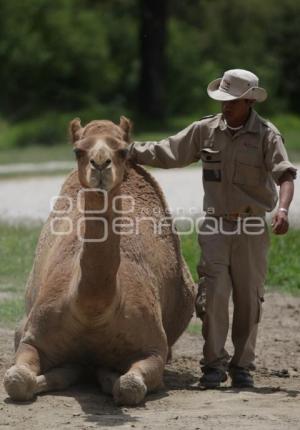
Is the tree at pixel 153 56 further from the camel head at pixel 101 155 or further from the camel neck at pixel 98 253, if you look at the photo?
the camel neck at pixel 98 253

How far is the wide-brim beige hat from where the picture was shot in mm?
8086

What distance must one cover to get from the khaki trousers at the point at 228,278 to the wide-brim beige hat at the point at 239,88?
0.79 meters

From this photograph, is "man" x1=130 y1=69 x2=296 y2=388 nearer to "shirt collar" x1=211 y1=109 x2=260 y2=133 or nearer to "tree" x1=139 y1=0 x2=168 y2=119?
"shirt collar" x1=211 y1=109 x2=260 y2=133

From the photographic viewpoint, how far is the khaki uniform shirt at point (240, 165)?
8.15 metres

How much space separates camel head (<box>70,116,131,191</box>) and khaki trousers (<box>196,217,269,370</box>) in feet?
3.90

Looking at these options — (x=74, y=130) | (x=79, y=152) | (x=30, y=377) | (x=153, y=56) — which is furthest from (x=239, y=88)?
(x=153, y=56)

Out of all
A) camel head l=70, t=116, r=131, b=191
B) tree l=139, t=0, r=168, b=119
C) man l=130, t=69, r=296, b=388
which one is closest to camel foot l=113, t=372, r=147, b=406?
man l=130, t=69, r=296, b=388

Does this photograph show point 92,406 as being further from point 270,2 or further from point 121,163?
point 270,2

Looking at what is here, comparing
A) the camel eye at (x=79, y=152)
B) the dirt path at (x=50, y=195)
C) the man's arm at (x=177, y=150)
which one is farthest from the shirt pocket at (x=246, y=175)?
the dirt path at (x=50, y=195)

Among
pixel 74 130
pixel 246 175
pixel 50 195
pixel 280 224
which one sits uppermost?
pixel 50 195

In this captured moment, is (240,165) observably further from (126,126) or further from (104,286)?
(104,286)

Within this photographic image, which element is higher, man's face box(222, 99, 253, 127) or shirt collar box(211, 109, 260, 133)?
man's face box(222, 99, 253, 127)

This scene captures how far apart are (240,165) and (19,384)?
2.04m

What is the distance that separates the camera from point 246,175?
8.16 m
